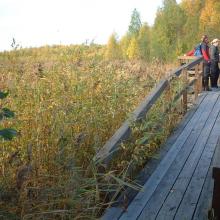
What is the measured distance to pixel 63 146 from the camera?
3.83 metres

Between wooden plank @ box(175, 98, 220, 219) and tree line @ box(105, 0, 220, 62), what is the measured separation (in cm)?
2767

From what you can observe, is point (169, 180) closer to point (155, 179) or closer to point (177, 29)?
point (155, 179)

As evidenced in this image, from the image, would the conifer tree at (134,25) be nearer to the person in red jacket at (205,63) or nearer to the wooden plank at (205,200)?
the person in red jacket at (205,63)

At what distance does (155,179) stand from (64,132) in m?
1.17

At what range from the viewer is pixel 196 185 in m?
4.55

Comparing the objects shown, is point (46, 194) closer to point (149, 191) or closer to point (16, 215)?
point (16, 215)

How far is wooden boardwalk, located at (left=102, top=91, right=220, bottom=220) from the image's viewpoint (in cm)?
391

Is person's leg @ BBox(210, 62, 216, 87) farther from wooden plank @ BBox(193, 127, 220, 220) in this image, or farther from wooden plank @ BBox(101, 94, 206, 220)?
wooden plank @ BBox(193, 127, 220, 220)

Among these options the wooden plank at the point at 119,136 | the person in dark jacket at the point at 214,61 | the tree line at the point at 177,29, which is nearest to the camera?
the wooden plank at the point at 119,136

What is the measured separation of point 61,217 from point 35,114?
137 cm

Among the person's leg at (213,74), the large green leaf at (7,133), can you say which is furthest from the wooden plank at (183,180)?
the person's leg at (213,74)

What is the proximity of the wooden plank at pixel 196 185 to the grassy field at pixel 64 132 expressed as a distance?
1.99 ft

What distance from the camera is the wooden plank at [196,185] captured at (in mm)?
3934

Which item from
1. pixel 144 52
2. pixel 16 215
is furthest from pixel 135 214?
pixel 144 52
